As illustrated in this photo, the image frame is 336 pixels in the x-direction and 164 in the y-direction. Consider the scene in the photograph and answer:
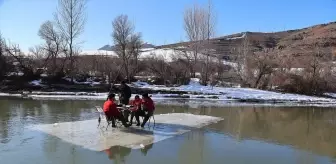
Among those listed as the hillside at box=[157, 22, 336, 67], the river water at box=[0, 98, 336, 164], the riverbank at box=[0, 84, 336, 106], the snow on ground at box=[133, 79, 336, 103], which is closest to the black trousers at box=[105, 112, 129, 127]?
the river water at box=[0, 98, 336, 164]

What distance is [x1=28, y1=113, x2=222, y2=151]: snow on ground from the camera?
1112 cm

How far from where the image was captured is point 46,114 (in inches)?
720

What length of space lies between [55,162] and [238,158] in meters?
4.68

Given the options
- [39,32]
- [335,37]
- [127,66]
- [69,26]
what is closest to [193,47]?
[127,66]

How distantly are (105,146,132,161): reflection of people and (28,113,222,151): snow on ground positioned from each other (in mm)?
247

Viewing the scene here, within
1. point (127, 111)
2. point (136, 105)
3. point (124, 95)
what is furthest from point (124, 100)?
point (136, 105)

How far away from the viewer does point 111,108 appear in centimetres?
1288

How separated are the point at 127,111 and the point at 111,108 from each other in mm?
1112

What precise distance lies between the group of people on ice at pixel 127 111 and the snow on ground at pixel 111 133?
41 centimetres

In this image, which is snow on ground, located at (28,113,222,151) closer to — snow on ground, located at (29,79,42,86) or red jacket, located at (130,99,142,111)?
red jacket, located at (130,99,142,111)

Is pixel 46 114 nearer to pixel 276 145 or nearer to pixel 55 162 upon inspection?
pixel 55 162

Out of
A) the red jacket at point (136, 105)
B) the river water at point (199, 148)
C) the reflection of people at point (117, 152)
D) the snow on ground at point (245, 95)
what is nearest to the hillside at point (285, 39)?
the snow on ground at point (245, 95)

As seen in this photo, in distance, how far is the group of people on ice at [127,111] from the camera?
12.9 meters

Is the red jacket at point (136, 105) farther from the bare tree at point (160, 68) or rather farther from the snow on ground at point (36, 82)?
the bare tree at point (160, 68)
